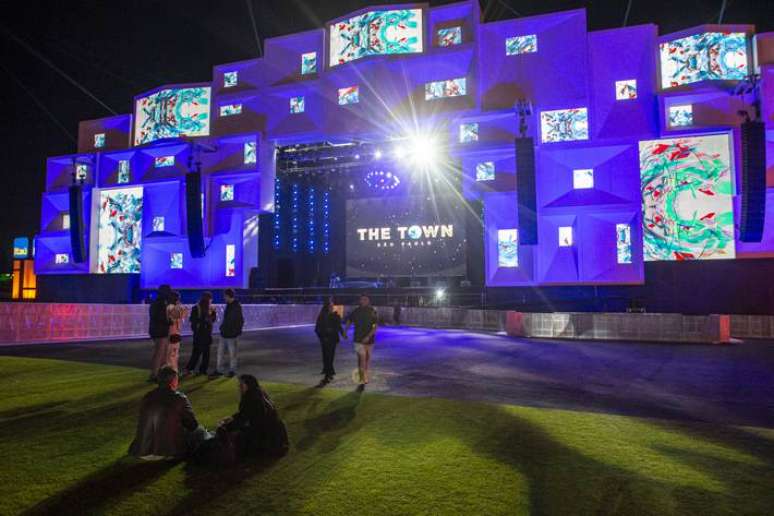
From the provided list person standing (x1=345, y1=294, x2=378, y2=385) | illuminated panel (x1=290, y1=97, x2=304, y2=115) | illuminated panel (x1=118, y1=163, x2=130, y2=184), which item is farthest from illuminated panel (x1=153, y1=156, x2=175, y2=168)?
person standing (x1=345, y1=294, x2=378, y2=385)

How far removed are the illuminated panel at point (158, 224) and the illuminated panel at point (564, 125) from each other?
25.4m

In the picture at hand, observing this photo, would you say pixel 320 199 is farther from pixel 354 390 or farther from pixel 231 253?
pixel 354 390

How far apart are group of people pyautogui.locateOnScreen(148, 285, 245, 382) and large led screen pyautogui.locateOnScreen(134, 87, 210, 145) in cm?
2606

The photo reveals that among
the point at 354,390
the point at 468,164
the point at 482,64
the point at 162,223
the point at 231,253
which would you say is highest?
the point at 482,64

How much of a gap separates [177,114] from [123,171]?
6199mm

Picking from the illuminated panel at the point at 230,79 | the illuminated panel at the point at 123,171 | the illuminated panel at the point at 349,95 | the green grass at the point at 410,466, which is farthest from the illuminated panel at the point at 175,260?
the green grass at the point at 410,466

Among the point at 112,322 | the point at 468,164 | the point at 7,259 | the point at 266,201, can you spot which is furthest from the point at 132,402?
the point at 7,259

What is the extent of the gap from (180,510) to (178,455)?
1074mm

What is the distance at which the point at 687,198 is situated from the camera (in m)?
23.6

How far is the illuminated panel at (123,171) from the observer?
34.3m

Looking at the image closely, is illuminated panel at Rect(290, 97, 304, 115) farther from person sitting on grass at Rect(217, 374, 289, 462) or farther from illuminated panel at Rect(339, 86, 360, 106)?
person sitting on grass at Rect(217, 374, 289, 462)

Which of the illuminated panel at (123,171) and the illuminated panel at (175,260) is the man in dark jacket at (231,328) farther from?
the illuminated panel at (123,171)

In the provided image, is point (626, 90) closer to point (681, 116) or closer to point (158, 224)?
point (681, 116)

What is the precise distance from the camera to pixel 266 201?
30984mm
